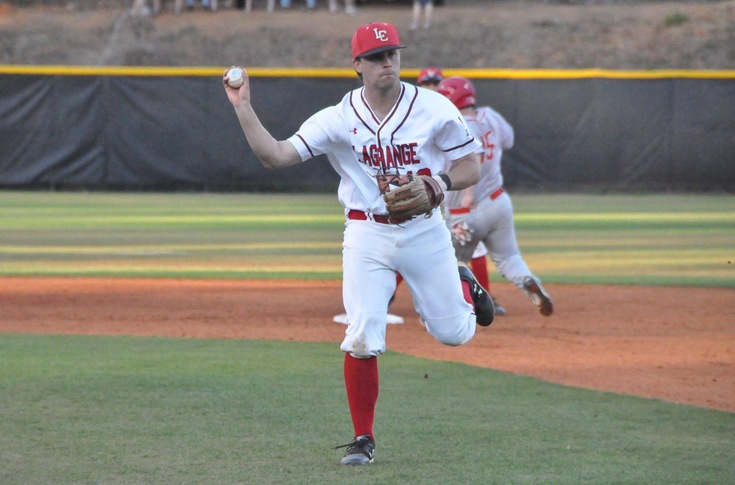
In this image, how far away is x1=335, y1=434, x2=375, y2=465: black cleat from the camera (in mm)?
4633

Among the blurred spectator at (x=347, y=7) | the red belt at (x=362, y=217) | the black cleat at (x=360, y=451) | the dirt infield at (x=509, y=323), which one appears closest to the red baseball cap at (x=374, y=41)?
the red belt at (x=362, y=217)

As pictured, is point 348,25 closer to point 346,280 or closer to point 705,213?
point 705,213

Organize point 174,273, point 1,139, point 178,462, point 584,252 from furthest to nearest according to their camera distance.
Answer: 1. point 1,139
2. point 584,252
3. point 174,273
4. point 178,462

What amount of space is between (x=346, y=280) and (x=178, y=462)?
1021 mm

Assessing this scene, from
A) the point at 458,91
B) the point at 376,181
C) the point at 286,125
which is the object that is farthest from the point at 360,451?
the point at 286,125

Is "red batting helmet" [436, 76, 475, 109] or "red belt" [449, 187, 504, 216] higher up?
"red batting helmet" [436, 76, 475, 109]

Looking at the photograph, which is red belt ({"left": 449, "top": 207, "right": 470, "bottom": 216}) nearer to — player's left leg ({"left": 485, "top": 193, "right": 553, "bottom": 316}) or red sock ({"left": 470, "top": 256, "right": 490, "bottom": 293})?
player's left leg ({"left": 485, "top": 193, "right": 553, "bottom": 316})

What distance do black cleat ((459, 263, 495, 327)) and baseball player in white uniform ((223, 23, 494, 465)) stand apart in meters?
0.41

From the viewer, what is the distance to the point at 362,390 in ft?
15.6

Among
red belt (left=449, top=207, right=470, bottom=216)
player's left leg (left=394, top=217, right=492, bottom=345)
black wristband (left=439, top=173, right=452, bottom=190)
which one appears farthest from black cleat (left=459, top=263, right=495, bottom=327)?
red belt (left=449, top=207, right=470, bottom=216)

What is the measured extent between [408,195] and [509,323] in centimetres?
471

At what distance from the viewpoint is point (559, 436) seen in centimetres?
526

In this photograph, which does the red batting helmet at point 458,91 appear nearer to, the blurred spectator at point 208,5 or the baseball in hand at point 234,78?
the baseball in hand at point 234,78

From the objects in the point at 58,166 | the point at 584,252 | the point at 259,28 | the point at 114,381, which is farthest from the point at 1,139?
the point at 114,381
